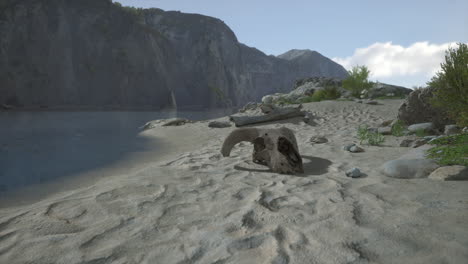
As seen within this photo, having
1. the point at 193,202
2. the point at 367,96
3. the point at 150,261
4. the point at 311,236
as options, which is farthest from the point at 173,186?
the point at 367,96

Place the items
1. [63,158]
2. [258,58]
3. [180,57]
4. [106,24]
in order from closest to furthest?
[63,158] < [106,24] < [180,57] < [258,58]

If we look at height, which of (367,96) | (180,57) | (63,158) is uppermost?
(180,57)

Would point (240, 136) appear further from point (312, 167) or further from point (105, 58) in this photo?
point (105, 58)

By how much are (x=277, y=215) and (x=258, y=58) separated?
113 m

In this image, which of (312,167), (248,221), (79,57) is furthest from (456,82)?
(79,57)

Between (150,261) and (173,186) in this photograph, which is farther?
(173,186)

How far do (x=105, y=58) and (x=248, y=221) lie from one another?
49.8 meters

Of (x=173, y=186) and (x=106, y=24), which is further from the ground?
(x=106, y=24)

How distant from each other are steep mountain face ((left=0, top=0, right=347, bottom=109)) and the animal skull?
38.1m

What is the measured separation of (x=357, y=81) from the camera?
1750 cm

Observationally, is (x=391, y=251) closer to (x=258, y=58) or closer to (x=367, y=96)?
(x=367, y=96)

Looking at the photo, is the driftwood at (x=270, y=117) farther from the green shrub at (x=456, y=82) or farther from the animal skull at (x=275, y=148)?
the green shrub at (x=456, y=82)

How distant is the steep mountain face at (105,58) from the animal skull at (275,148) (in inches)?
1502

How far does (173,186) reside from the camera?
309cm
